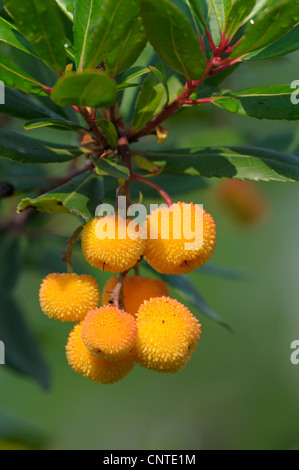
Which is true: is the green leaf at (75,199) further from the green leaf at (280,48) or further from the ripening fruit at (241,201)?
the ripening fruit at (241,201)

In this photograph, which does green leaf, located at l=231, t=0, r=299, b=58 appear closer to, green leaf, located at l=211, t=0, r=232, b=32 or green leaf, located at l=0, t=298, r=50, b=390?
green leaf, located at l=211, t=0, r=232, b=32

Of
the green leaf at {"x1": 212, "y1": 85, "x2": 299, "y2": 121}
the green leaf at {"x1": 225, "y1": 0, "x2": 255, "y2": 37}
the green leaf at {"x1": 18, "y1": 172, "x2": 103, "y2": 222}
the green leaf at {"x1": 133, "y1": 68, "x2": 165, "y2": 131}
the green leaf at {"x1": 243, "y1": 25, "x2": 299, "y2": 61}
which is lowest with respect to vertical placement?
the green leaf at {"x1": 18, "y1": 172, "x2": 103, "y2": 222}

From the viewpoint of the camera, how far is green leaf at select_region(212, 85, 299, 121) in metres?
0.88

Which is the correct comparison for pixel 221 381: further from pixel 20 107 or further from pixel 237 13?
pixel 237 13

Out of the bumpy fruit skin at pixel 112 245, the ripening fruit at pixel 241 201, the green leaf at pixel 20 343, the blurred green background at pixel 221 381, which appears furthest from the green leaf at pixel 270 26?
the ripening fruit at pixel 241 201

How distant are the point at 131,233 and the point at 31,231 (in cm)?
99

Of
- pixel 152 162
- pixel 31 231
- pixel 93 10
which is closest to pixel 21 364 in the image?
pixel 31 231

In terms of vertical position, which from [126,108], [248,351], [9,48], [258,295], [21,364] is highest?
[258,295]

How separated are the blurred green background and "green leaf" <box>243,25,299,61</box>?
1.24 m

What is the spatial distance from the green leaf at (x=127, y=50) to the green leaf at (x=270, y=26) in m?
0.15

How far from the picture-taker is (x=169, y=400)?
10.5 feet

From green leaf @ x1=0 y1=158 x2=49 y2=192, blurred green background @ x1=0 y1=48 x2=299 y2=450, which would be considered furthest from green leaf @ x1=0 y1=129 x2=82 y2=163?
blurred green background @ x1=0 y1=48 x2=299 y2=450

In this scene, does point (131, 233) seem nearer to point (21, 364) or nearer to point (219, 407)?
point (21, 364)

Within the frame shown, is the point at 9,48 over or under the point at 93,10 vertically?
over
